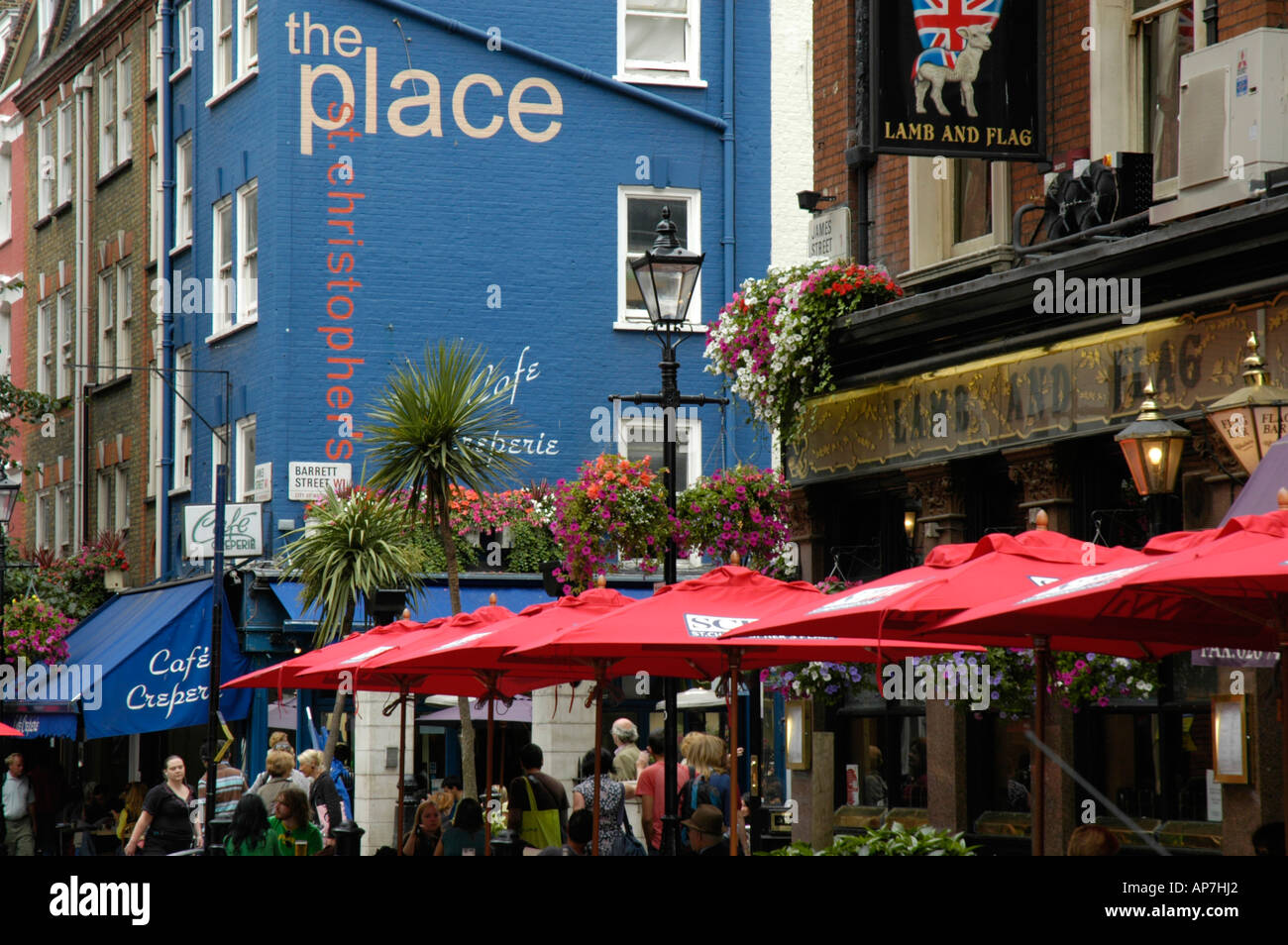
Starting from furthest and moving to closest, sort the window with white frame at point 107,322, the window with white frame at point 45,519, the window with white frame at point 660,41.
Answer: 1. the window with white frame at point 45,519
2. the window with white frame at point 107,322
3. the window with white frame at point 660,41

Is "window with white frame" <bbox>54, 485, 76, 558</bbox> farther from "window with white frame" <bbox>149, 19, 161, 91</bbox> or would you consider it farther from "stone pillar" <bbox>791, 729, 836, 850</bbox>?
"stone pillar" <bbox>791, 729, 836, 850</bbox>

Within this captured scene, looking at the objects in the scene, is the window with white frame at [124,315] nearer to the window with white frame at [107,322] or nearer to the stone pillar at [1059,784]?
the window with white frame at [107,322]

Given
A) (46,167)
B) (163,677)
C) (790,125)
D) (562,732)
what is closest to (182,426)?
(163,677)

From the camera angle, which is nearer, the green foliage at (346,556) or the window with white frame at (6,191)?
the green foliage at (346,556)

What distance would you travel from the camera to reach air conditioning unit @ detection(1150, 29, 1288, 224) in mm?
12930

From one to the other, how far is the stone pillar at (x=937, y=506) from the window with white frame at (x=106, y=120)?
22.9 m

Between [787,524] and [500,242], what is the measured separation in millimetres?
10961

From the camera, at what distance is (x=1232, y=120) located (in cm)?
1311

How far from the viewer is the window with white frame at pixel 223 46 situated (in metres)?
30.1

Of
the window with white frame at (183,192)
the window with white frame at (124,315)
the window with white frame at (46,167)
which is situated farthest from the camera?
the window with white frame at (46,167)

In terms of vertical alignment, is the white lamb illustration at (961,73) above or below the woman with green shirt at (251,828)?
above

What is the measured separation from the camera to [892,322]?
55.0 ft

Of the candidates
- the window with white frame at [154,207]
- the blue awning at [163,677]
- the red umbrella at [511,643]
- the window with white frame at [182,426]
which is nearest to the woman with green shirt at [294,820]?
the red umbrella at [511,643]

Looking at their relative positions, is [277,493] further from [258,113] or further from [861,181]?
[861,181]
